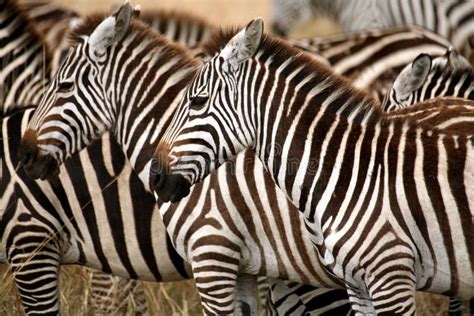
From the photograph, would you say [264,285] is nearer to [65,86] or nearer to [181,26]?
[65,86]

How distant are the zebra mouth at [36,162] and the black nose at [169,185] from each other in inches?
35.5

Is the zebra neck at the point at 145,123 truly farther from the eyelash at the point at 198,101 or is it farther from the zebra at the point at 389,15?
the zebra at the point at 389,15

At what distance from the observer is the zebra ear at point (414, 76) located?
23.0 feet

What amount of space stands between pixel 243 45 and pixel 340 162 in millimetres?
878

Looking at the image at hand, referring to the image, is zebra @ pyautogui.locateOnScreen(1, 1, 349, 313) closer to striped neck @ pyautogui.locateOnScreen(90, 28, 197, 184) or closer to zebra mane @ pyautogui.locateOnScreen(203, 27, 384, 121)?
striped neck @ pyautogui.locateOnScreen(90, 28, 197, 184)

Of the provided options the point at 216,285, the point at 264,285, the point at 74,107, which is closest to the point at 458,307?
the point at 264,285

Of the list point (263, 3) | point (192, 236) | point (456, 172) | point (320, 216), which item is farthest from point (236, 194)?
point (263, 3)

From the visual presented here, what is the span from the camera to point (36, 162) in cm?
653

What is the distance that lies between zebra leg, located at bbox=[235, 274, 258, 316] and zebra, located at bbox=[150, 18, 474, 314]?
1101 millimetres

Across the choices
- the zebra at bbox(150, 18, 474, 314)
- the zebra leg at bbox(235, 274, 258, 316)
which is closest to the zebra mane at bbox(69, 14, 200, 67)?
the zebra at bbox(150, 18, 474, 314)

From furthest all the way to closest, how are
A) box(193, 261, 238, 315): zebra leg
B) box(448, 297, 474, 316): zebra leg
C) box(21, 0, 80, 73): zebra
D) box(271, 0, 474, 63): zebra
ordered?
box(21, 0, 80, 73): zebra → box(271, 0, 474, 63): zebra → box(448, 297, 474, 316): zebra leg → box(193, 261, 238, 315): zebra leg

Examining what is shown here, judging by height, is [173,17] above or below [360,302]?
above

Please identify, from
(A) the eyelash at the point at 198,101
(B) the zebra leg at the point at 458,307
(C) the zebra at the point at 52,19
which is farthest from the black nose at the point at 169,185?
(C) the zebra at the point at 52,19

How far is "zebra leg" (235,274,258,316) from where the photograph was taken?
22.5ft
